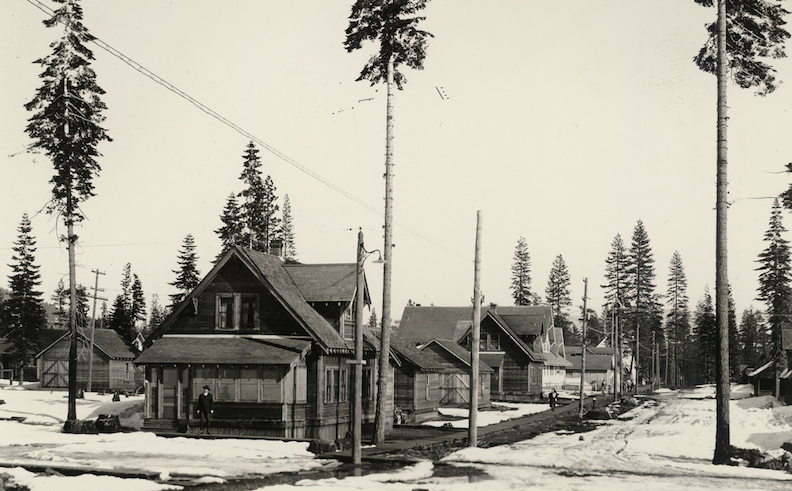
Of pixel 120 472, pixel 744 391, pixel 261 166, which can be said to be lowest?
pixel 744 391

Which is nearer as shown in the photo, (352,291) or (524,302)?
(352,291)

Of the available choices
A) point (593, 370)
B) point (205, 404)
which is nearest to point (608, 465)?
point (205, 404)

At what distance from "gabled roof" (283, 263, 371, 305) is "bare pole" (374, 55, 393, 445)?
4731 mm

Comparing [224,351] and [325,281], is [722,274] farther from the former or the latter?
[224,351]

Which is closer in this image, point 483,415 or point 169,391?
point 169,391

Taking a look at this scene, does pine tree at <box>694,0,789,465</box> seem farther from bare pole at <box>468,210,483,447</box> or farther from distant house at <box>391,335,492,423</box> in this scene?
distant house at <box>391,335,492,423</box>

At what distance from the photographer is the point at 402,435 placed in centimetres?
3556

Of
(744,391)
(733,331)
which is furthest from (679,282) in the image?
(744,391)

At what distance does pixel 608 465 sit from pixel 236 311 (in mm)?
16444

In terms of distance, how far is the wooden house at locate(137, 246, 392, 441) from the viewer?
31.7 m

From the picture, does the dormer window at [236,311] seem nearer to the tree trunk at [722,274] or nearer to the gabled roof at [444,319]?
the tree trunk at [722,274]

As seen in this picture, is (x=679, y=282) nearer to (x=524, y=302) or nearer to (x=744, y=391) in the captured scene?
(x=524, y=302)

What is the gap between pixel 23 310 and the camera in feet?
271

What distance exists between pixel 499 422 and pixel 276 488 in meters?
27.0
